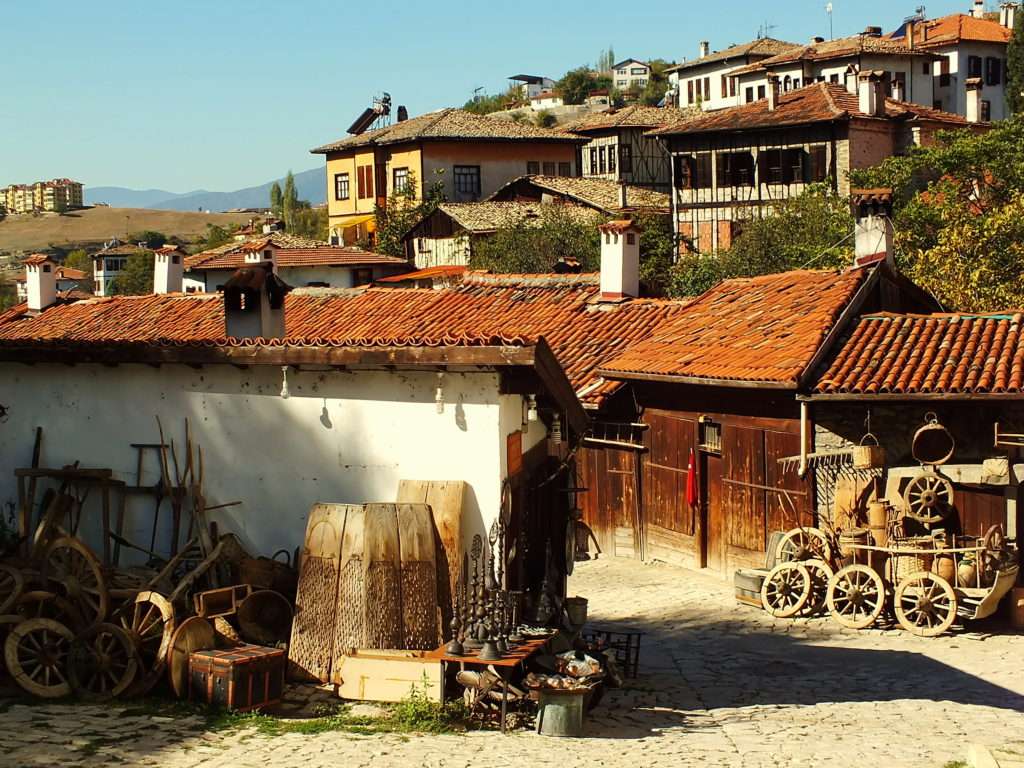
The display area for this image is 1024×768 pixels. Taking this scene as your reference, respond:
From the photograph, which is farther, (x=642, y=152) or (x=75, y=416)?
(x=642, y=152)

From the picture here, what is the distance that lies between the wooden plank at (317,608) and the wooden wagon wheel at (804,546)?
768 cm

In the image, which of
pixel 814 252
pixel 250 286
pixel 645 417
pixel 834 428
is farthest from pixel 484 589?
pixel 814 252

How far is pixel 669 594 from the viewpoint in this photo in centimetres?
1888

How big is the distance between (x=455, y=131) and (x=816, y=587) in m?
46.6

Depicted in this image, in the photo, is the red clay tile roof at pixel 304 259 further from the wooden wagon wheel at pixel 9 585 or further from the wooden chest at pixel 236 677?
the wooden chest at pixel 236 677

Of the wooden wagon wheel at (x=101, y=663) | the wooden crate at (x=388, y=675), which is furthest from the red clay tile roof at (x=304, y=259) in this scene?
the wooden crate at (x=388, y=675)

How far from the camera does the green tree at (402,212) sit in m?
56.4

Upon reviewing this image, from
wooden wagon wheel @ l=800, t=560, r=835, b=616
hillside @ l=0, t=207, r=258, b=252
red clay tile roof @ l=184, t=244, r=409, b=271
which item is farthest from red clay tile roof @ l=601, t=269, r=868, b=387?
hillside @ l=0, t=207, r=258, b=252

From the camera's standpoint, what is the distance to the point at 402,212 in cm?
5834

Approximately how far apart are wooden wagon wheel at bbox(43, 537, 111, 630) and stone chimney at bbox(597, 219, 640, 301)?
14.0 m

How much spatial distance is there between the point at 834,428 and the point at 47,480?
988 centimetres

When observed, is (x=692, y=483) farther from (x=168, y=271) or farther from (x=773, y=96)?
(x=773, y=96)

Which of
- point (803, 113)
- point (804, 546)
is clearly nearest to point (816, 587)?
point (804, 546)

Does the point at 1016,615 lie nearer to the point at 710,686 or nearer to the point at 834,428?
the point at 834,428
